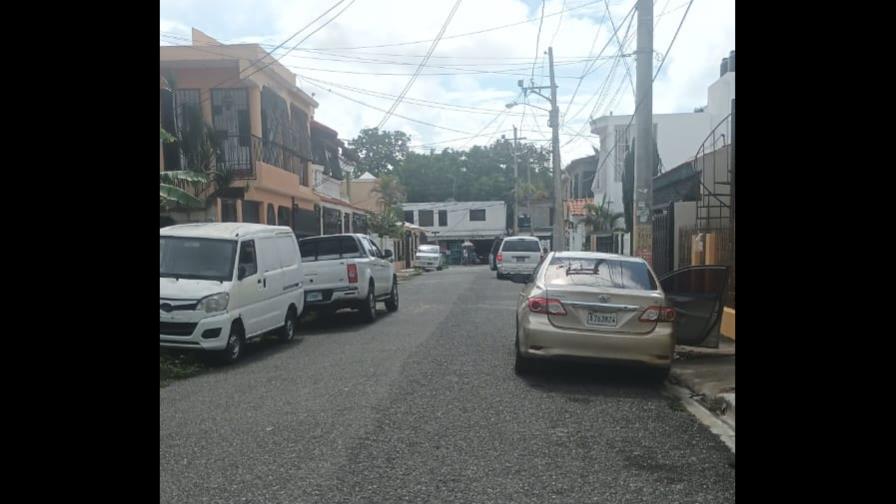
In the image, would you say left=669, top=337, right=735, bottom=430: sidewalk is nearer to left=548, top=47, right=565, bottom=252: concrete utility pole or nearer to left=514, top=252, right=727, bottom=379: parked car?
left=514, top=252, right=727, bottom=379: parked car

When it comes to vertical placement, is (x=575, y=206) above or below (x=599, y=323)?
above

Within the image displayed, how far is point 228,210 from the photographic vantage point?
18.6 m

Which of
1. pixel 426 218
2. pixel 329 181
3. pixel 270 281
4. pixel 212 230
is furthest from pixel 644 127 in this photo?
pixel 426 218

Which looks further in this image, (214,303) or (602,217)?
(602,217)

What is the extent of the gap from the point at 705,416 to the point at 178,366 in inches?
247

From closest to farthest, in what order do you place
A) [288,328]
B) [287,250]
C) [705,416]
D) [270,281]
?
[705,416], [270,281], [288,328], [287,250]

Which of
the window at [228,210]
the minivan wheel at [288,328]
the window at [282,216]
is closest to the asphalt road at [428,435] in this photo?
the minivan wheel at [288,328]

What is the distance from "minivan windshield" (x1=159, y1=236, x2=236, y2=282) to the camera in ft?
32.8

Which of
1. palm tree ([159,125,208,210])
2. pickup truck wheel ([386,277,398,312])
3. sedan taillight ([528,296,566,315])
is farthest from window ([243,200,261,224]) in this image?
sedan taillight ([528,296,566,315])

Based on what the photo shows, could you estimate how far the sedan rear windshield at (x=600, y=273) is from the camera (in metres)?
8.36

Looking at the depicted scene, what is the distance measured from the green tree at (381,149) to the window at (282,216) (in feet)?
151

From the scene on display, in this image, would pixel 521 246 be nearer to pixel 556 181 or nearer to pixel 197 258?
pixel 556 181

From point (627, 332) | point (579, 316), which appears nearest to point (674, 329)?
point (627, 332)
